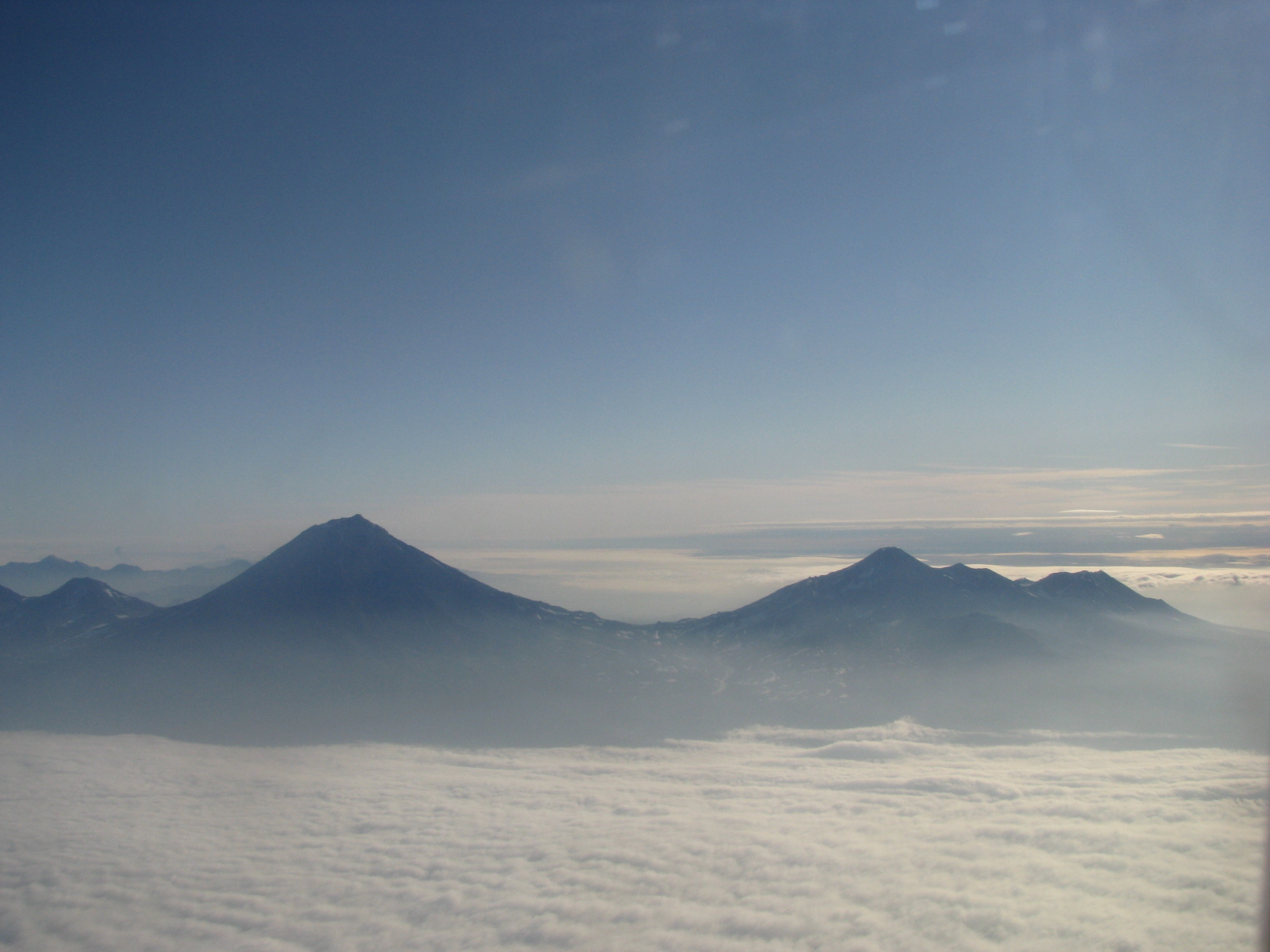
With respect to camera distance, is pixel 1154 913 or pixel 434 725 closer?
pixel 1154 913

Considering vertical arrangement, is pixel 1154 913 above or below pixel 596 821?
above

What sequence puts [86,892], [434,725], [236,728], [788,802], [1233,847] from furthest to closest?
[434,725], [236,728], [788,802], [86,892], [1233,847]

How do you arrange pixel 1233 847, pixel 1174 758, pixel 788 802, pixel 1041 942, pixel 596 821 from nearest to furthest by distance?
pixel 1041 942 → pixel 1233 847 → pixel 596 821 → pixel 788 802 → pixel 1174 758

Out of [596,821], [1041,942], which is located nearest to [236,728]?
[596,821]

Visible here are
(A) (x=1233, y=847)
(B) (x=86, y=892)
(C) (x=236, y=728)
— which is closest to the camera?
(A) (x=1233, y=847)

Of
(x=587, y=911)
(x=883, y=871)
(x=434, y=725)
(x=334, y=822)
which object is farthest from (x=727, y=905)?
(x=434, y=725)

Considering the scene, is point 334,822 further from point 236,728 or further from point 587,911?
point 236,728

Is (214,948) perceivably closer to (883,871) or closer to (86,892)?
(86,892)

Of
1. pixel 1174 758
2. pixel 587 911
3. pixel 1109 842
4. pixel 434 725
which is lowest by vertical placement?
pixel 434 725

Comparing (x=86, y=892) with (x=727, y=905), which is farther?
(x=86, y=892)
